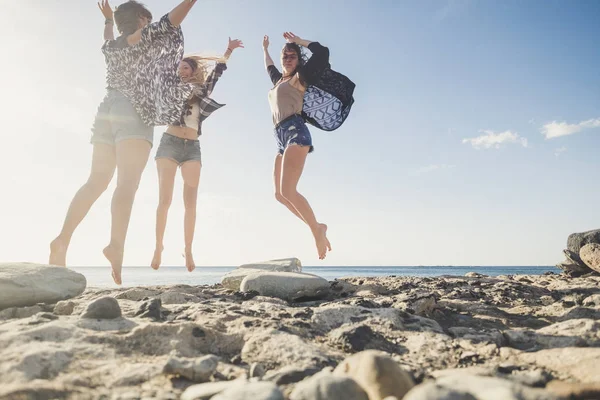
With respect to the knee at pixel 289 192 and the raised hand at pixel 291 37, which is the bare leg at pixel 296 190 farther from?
the raised hand at pixel 291 37

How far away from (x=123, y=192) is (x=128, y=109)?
3.09 feet

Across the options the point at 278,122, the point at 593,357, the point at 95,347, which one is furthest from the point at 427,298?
the point at 278,122

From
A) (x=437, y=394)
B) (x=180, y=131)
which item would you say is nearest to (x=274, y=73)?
(x=180, y=131)

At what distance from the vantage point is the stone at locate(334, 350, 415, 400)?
1340mm

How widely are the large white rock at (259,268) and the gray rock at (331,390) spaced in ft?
13.0

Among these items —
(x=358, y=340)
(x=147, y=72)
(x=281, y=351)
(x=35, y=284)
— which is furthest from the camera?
(x=147, y=72)

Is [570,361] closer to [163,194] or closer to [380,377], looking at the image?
A: [380,377]

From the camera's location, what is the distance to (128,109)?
4039 mm

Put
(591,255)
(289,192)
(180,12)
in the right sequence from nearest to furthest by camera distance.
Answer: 1. (180,12)
2. (289,192)
3. (591,255)

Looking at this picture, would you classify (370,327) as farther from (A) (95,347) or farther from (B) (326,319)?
(A) (95,347)

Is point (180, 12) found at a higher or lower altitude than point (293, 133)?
higher

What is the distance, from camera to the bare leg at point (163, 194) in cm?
520

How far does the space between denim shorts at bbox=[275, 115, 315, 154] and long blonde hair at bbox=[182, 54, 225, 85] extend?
1434mm

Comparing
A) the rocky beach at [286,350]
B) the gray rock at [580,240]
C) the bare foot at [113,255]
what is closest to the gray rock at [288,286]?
the rocky beach at [286,350]
